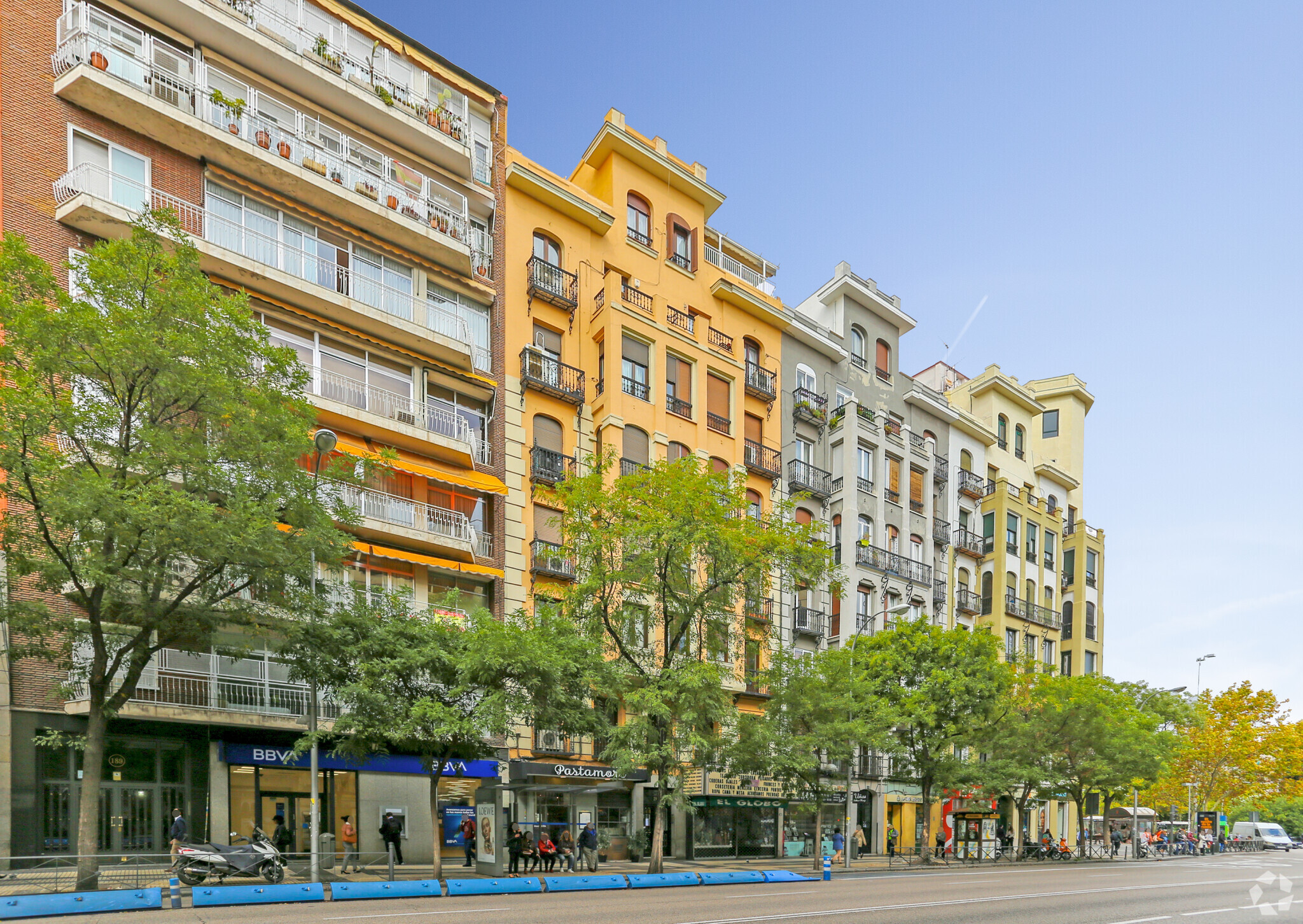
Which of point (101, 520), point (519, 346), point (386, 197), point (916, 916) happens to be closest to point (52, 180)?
point (386, 197)

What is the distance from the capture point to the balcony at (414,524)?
2877 centimetres

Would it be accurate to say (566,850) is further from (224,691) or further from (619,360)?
(619,360)

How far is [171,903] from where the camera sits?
695 inches

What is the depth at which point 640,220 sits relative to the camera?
40.1 m

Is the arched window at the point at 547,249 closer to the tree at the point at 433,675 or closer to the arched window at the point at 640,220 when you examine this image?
the arched window at the point at 640,220

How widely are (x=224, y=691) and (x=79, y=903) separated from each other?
9.32 m

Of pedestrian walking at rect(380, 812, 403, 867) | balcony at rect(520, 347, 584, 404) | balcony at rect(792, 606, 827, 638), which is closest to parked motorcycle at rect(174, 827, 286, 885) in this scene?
pedestrian walking at rect(380, 812, 403, 867)

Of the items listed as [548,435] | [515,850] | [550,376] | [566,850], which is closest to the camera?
[515,850]

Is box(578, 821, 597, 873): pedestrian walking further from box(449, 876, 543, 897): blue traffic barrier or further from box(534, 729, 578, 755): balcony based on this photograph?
box(449, 876, 543, 897): blue traffic barrier

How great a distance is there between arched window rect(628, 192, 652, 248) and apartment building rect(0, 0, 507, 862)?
6.17 metres

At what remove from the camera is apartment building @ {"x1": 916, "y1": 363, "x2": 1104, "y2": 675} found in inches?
2172

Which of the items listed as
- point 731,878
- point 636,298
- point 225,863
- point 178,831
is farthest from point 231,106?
point 731,878

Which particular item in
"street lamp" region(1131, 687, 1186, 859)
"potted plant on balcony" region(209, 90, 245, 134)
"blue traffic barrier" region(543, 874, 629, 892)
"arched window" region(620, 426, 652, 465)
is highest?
"potted plant on balcony" region(209, 90, 245, 134)

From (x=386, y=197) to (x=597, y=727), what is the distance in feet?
59.8
